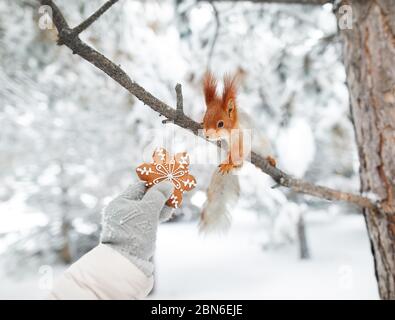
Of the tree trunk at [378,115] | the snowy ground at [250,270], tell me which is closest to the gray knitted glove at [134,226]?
the tree trunk at [378,115]

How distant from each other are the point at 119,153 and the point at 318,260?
239 centimetres

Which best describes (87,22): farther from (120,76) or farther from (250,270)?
(250,270)

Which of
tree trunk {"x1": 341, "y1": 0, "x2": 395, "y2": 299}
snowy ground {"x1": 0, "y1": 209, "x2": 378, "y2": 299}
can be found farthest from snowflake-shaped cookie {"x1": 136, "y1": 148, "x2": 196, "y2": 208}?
snowy ground {"x1": 0, "y1": 209, "x2": 378, "y2": 299}

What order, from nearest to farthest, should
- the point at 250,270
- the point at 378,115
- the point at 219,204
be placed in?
the point at 219,204 < the point at 378,115 < the point at 250,270

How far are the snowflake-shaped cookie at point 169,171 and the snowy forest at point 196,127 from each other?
78 millimetres

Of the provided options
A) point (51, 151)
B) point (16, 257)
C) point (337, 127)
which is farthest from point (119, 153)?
point (337, 127)

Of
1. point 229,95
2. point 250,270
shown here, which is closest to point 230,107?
point 229,95

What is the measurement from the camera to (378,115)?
93 cm

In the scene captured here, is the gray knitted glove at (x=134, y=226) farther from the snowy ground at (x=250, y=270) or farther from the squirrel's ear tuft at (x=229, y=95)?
the snowy ground at (x=250, y=270)

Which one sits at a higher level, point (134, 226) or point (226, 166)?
point (226, 166)

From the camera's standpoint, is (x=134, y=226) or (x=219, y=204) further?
(x=219, y=204)

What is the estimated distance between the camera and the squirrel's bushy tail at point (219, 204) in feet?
2.31

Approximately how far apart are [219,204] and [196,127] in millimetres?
233
